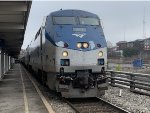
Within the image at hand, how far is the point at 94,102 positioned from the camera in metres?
13.8

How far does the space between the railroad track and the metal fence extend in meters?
2.61

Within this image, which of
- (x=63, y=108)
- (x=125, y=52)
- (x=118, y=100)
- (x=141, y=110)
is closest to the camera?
(x=141, y=110)

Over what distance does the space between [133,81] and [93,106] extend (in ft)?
15.2

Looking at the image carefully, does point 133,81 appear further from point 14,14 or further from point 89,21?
point 14,14

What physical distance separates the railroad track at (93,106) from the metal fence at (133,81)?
2611 mm

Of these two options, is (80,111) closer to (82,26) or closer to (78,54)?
(78,54)

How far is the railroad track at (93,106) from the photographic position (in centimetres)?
1153

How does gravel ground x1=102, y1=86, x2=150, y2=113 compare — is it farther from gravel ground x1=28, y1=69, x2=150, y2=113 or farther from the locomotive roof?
the locomotive roof

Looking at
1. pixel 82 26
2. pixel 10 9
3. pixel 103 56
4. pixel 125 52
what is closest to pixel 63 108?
pixel 103 56

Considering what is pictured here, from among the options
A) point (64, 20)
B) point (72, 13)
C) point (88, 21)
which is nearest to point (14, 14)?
point (72, 13)

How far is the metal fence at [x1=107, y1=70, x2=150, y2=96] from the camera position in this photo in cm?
1584

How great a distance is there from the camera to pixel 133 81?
55.3 ft

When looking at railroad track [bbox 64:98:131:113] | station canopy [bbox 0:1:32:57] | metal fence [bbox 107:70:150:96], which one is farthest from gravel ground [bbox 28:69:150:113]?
station canopy [bbox 0:1:32:57]

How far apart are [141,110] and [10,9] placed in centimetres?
853
